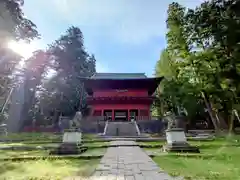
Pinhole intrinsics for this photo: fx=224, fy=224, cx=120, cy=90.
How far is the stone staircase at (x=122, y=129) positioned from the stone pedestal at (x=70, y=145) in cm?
912

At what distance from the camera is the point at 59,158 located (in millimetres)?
6855

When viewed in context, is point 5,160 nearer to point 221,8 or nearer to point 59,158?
point 59,158

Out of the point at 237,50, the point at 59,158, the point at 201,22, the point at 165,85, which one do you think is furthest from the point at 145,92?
the point at 59,158

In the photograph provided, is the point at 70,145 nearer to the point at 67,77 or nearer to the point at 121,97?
the point at 121,97

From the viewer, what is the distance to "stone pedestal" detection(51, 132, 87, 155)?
316 inches

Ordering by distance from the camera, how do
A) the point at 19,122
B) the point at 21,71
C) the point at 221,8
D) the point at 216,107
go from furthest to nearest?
1. the point at 21,71
2. the point at 19,122
3. the point at 216,107
4. the point at 221,8

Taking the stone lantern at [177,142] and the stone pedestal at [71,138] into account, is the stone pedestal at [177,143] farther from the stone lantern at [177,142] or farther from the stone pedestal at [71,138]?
the stone pedestal at [71,138]

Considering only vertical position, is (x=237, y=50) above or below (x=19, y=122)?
above

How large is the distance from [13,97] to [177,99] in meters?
22.1

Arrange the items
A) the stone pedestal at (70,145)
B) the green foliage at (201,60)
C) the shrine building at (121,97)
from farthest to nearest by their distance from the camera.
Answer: the shrine building at (121,97) → the green foliage at (201,60) → the stone pedestal at (70,145)

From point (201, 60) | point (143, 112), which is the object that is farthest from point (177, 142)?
point (143, 112)

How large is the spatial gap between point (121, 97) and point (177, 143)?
59.0 feet

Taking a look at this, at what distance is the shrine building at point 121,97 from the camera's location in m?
26.1

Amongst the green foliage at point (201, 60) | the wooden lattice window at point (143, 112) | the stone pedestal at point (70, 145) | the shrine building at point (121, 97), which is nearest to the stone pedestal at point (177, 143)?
the stone pedestal at point (70, 145)
